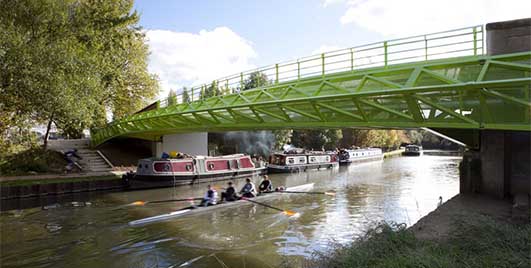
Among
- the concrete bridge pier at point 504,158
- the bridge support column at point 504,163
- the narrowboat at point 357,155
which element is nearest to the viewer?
the concrete bridge pier at point 504,158

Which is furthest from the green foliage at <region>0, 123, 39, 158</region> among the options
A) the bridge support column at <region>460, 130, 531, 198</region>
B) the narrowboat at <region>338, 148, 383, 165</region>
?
the narrowboat at <region>338, 148, 383, 165</region>

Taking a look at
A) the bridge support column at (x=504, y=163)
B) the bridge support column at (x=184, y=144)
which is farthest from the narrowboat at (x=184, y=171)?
the bridge support column at (x=504, y=163)

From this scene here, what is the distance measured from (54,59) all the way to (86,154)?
13.2 meters

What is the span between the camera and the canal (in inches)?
438

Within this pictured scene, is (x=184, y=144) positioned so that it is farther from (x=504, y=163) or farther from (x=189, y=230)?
(x=504, y=163)

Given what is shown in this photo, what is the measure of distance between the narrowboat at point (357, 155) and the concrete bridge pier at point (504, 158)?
1142 inches

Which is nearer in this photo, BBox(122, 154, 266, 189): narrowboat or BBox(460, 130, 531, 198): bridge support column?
BBox(460, 130, 531, 198): bridge support column

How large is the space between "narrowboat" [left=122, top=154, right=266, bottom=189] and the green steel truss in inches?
313

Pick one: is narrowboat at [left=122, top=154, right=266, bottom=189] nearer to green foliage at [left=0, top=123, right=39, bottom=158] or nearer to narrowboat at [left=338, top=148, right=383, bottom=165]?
green foliage at [left=0, top=123, right=39, bottom=158]

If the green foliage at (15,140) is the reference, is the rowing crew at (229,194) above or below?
below

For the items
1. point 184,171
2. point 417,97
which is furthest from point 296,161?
point 417,97

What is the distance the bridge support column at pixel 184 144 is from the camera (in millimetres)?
33688

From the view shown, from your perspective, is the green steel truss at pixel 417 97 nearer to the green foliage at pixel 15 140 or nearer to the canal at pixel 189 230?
the canal at pixel 189 230

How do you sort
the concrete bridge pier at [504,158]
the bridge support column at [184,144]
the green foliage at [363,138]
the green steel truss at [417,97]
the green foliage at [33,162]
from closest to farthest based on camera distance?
1. the green steel truss at [417,97]
2. the concrete bridge pier at [504,158]
3. the green foliage at [33,162]
4. the bridge support column at [184,144]
5. the green foliage at [363,138]
